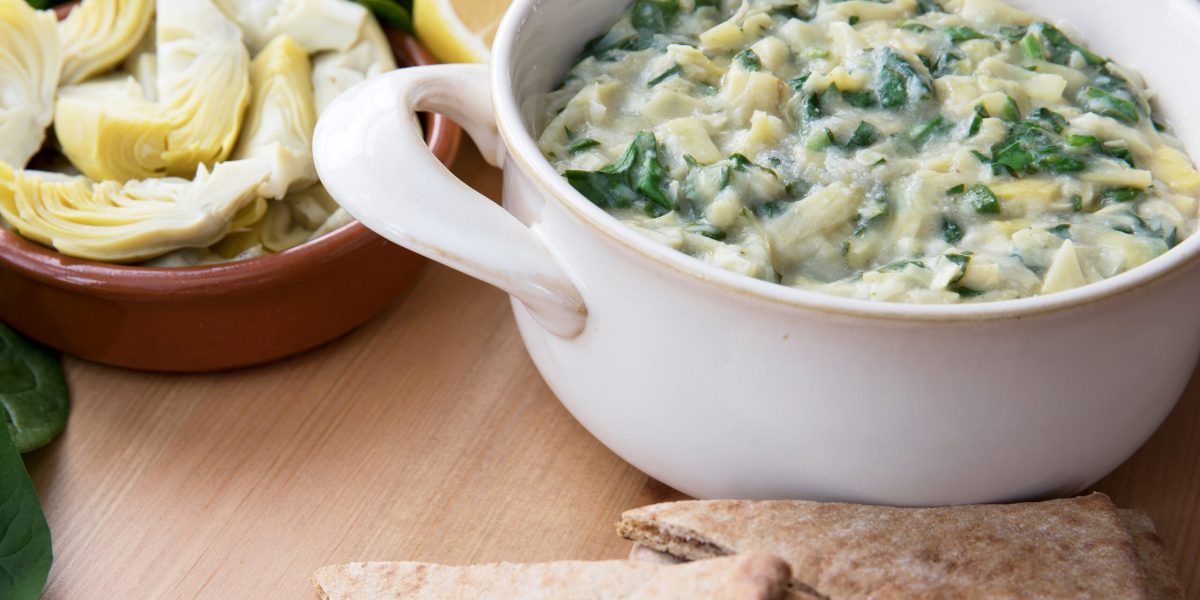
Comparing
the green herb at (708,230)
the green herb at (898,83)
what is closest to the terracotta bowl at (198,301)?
the green herb at (708,230)

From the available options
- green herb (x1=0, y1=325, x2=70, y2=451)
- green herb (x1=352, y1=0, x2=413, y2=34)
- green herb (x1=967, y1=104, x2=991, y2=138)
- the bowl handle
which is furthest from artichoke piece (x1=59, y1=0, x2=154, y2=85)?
green herb (x1=967, y1=104, x2=991, y2=138)

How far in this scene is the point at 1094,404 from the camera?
151 centimetres

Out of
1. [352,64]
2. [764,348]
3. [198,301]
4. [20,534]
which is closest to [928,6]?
[764,348]

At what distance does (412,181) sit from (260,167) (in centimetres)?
52

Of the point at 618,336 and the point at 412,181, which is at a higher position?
the point at 412,181

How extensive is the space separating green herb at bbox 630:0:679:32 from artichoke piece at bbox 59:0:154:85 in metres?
0.97

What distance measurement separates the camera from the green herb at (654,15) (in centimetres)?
199

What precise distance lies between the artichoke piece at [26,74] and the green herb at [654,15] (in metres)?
1.05

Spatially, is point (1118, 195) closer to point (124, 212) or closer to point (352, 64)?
point (352, 64)

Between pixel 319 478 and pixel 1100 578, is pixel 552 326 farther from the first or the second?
pixel 1100 578

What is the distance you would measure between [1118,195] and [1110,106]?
218 mm

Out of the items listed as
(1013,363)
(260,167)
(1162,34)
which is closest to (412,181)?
(260,167)

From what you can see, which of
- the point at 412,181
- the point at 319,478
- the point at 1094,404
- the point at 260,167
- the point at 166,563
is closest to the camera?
the point at 1094,404

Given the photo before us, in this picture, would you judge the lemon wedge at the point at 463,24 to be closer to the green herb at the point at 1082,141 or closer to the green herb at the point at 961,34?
the green herb at the point at 961,34
